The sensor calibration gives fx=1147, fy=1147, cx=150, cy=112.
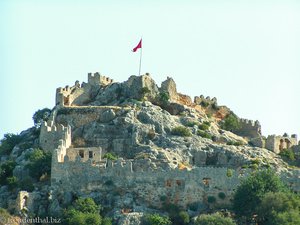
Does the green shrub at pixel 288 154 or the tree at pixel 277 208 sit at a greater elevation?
the green shrub at pixel 288 154

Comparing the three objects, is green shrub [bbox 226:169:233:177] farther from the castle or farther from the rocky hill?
the rocky hill

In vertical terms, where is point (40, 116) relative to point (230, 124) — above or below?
above

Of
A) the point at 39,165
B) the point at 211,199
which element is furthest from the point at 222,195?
the point at 39,165

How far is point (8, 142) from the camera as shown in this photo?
114500 mm

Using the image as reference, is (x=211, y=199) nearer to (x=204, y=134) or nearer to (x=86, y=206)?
(x=86, y=206)

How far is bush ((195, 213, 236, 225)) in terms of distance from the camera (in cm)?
9011

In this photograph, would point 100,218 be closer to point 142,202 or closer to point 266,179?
point 142,202

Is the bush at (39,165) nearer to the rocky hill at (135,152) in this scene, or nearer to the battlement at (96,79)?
the rocky hill at (135,152)

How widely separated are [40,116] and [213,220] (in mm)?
32950

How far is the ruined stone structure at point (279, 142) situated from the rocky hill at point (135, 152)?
0.46ft

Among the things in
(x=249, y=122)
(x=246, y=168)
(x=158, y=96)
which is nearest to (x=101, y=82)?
(x=158, y=96)

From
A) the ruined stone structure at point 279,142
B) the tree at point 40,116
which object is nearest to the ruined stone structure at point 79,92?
the tree at point 40,116

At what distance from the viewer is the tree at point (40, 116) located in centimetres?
11594

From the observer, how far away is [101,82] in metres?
118
